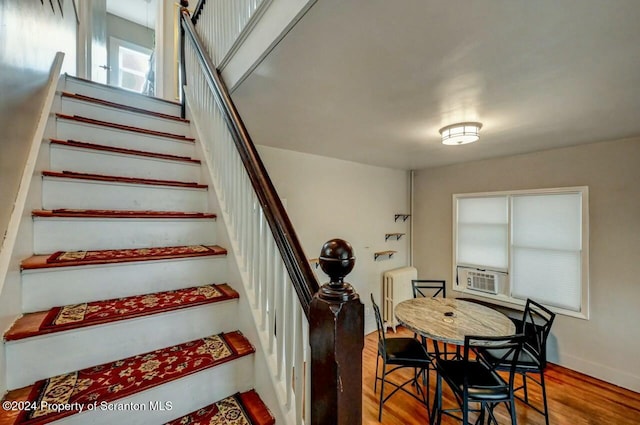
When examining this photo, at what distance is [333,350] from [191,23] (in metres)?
2.75

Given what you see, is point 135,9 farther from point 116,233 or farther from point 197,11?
point 116,233

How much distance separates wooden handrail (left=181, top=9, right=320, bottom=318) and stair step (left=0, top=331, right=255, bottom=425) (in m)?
0.58

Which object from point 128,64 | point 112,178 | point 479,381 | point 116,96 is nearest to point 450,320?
point 479,381

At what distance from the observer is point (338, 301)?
2.39 ft

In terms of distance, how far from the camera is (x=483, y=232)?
384 cm

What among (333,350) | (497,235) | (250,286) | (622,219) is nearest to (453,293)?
A: (497,235)

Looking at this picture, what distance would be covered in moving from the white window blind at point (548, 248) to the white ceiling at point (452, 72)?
0.88 m

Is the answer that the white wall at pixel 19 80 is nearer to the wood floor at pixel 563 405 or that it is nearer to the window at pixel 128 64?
the wood floor at pixel 563 405


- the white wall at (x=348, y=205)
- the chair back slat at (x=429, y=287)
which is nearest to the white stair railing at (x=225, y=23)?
the white wall at (x=348, y=205)

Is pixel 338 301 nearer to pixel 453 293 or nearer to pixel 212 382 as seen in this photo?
pixel 212 382

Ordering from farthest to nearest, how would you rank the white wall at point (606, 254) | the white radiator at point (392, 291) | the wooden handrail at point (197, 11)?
the white radiator at point (392, 291), the white wall at point (606, 254), the wooden handrail at point (197, 11)

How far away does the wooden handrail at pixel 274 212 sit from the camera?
2.80 feet

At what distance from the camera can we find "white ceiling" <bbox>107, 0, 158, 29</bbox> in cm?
414

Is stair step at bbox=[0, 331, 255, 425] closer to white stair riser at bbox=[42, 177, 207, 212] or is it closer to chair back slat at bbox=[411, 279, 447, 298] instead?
white stair riser at bbox=[42, 177, 207, 212]
